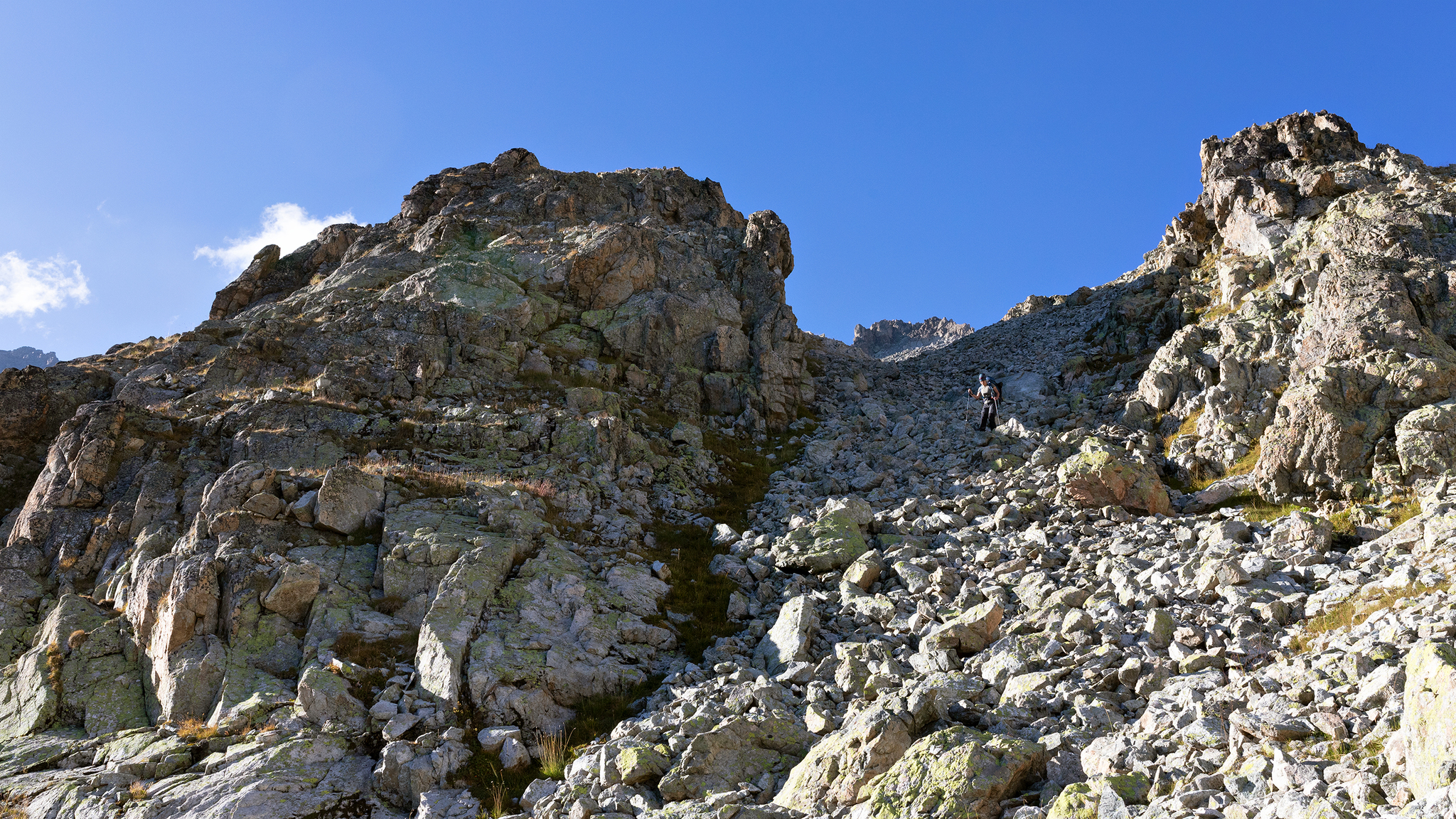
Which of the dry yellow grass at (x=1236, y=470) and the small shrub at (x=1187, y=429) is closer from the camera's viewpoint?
the dry yellow grass at (x=1236, y=470)

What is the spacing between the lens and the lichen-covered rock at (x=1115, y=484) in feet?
63.6

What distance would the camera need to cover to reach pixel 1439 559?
12359 millimetres

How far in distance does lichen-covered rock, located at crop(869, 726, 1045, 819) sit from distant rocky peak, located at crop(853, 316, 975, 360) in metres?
81.1

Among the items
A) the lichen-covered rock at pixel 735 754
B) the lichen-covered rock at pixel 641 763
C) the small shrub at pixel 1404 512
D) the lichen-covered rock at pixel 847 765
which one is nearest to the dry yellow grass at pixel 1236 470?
the small shrub at pixel 1404 512

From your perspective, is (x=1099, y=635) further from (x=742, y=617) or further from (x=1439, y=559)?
(x=742, y=617)

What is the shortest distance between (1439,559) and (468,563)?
17.4 metres

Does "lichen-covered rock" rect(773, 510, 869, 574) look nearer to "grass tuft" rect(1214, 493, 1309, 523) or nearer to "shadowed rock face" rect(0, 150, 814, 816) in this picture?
"shadowed rock face" rect(0, 150, 814, 816)

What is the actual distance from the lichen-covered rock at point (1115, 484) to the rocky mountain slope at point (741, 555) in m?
0.10

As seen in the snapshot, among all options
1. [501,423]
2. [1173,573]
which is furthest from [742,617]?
[501,423]

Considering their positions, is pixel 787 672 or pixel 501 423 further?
pixel 501 423

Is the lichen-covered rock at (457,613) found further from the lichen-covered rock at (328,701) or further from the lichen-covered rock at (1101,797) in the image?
the lichen-covered rock at (1101,797)

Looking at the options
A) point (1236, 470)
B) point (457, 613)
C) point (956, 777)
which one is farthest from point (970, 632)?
point (1236, 470)

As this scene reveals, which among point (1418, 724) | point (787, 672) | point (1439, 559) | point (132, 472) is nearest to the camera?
point (1418, 724)

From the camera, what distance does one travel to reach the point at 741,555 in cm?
2080
